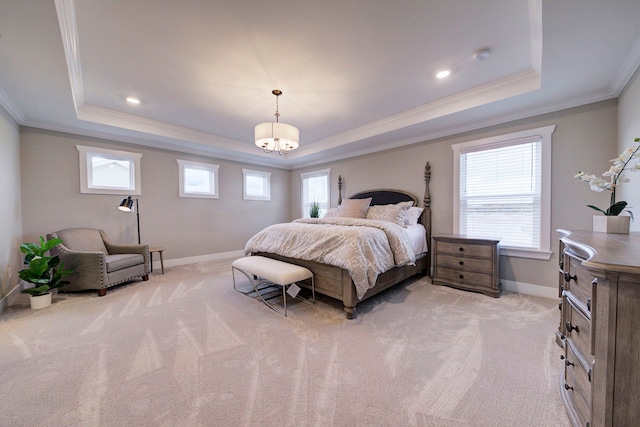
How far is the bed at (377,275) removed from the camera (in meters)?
2.45

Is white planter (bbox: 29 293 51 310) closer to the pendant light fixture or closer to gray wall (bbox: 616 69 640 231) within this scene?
the pendant light fixture

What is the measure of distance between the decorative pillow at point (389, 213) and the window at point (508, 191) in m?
0.81

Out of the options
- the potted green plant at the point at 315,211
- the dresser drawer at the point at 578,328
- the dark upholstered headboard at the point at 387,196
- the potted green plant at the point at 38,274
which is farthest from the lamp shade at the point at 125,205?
the dresser drawer at the point at 578,328

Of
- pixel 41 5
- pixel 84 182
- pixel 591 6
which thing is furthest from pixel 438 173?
pixel 84 182

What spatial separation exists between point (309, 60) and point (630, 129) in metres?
3.13

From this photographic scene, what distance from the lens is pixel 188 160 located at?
4.86 metres

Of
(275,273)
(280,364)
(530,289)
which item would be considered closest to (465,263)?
(530,289)

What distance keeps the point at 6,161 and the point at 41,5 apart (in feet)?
8.13

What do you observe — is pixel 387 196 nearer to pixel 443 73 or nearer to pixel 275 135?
pixel 443 73

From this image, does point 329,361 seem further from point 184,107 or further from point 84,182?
point 84,182

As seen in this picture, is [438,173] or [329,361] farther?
[438,173]

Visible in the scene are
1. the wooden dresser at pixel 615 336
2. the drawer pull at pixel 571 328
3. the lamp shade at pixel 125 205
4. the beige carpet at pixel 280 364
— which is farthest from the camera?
the lamp shade at pixel 125 205

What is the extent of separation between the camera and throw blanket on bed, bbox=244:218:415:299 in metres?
2.41

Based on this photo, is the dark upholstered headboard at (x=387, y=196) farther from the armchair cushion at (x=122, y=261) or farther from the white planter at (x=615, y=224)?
the armchair cushion at (x=122, y=261)
